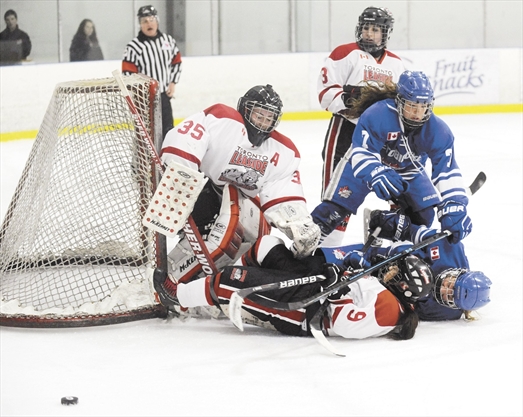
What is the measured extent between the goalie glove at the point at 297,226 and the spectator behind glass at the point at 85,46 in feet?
17.0

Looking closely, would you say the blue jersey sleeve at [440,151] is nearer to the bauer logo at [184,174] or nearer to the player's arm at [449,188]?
the player's arm at [449,188]

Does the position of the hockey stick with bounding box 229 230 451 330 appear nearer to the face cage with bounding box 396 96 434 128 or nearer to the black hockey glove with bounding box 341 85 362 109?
the face cage with bounding box 396 96 434 128

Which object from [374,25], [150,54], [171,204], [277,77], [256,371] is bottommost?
[256,371]

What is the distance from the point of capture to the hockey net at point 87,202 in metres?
3.56

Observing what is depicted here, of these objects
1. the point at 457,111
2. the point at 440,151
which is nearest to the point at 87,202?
the point at 440,151

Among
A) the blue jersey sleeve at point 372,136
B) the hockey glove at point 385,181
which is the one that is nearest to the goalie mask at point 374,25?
the blue jersey sleeve at point 372,136

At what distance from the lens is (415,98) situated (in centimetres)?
354

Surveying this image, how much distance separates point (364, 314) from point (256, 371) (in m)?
0.45

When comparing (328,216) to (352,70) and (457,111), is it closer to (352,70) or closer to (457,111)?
(352,70)

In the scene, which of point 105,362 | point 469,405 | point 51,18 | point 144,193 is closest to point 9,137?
point 51,18

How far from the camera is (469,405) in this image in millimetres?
2736

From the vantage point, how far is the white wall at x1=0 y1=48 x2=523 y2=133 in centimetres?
768

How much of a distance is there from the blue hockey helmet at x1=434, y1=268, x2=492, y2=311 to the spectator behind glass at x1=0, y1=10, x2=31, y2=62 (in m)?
5.19

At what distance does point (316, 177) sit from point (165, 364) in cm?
343
